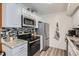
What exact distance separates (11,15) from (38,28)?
394 mm

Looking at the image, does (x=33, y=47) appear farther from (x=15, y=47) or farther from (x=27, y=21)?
(x=27, y=21)

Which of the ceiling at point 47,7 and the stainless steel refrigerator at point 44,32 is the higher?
the ceiling at point 47,7

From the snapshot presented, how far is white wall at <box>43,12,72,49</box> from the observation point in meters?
1.42

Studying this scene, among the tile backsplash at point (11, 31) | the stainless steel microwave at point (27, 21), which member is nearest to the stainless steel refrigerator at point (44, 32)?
the stainless steel microwave at point (27, 21)

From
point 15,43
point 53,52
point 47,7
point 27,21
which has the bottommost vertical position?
point 53,52

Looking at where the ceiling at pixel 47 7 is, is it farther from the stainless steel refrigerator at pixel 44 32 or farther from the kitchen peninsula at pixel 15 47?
the kitchen peninsula at pixel 15 47

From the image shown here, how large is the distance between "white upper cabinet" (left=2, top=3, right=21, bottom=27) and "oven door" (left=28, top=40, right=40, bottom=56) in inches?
12.2

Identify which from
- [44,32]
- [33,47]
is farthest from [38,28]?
[33,47]

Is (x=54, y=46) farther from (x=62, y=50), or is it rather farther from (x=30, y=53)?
(x=30, y=53)

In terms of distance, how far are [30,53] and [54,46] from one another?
1.09ft

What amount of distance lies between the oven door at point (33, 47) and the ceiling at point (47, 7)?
41 centimetres

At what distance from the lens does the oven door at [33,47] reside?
1.44m

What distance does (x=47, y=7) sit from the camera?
1432mm

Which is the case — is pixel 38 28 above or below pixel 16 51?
above
